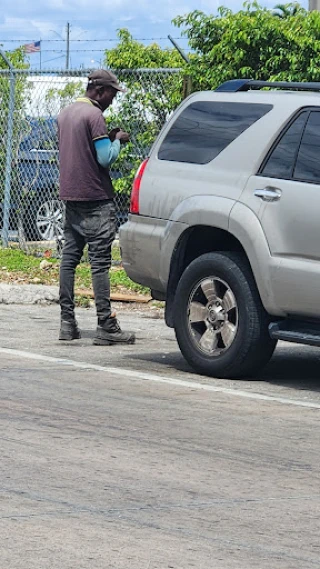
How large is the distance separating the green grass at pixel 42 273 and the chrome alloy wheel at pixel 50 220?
581mm

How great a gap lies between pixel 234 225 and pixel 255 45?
5.84 m

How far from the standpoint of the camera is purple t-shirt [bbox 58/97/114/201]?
10320 mm

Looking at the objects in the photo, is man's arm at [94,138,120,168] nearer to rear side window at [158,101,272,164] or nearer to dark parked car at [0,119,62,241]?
rear side window at [158,101,272,164]

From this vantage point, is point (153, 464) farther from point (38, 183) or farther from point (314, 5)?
point (38, 183)

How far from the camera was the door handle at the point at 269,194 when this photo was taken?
344 inches

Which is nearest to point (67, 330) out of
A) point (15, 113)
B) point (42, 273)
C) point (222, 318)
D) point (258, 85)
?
point (222, 318)

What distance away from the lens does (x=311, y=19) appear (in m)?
14.2

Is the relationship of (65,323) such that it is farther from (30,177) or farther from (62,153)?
(30,177)

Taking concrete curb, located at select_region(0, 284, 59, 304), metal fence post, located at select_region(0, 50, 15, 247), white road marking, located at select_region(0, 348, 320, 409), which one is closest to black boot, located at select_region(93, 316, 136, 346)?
white road marking, located at select_region(0, 348, 320, 409)

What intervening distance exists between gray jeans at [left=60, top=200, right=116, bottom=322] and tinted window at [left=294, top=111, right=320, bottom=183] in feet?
7.03

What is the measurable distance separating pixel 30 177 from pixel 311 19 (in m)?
4.38

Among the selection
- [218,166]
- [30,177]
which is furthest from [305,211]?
[30,177]

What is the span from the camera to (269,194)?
8.75 meters

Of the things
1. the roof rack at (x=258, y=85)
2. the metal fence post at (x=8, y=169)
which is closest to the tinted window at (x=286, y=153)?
the roof rack at (x=258, y=85)
